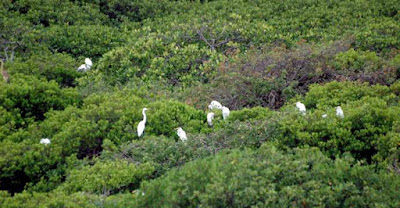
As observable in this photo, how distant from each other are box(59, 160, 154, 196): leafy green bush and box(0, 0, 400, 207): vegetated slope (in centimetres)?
2

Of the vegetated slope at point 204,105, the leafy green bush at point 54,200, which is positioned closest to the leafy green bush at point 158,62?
the vegetated slope at point 204,105

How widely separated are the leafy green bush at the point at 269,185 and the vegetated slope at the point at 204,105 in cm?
2

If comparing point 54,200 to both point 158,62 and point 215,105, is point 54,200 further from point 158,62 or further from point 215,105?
point 158,62

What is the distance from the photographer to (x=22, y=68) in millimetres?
12578

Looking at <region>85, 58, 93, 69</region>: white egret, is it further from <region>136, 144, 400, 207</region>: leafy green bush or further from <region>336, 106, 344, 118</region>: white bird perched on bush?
<region>136, 144, 400, 207</region>: leafy green bush

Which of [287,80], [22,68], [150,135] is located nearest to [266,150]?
[150,135]

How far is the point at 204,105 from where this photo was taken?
11258 mm

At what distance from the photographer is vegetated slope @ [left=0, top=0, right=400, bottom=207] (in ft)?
21.0

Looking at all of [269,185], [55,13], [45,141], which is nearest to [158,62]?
[45,141]

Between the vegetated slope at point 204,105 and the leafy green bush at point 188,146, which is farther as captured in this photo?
the leafy green bush at point 188,146

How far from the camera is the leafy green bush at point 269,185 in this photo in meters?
5.93

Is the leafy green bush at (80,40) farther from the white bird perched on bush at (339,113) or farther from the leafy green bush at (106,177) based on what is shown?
the white bird perched on bush at (339,113)

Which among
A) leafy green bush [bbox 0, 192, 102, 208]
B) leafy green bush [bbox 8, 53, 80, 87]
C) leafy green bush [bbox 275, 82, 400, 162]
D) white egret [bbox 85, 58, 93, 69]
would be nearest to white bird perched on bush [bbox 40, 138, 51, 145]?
leafy green bush [bbox 0, 192, 102, 208]

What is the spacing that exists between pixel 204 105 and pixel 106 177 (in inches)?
157
